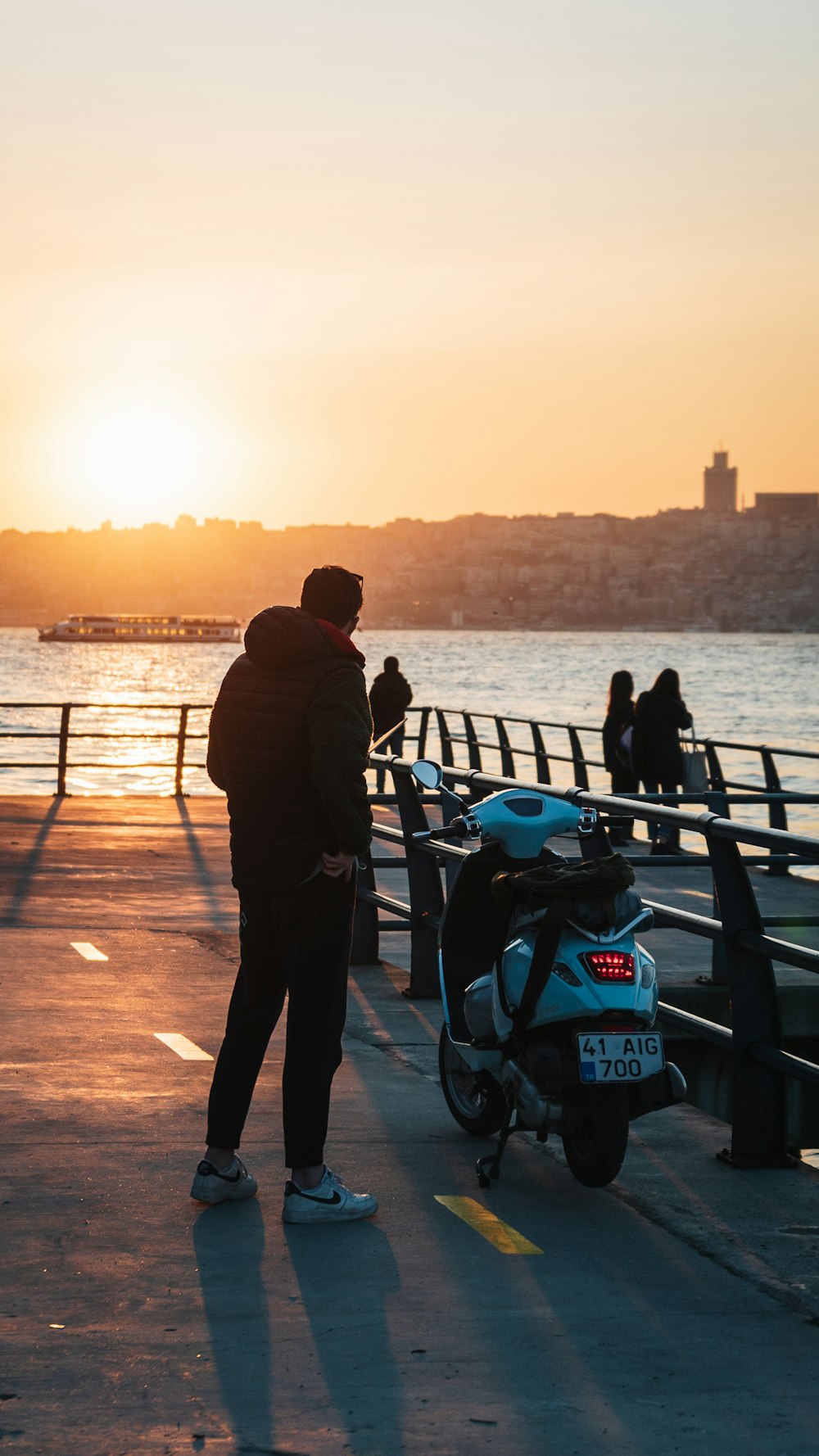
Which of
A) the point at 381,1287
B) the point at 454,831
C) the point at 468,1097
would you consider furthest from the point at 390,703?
the point at 381,1287

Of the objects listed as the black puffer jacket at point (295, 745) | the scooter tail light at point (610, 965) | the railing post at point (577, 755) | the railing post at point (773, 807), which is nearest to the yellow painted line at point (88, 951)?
the black puffer jacket at point (295, 745)

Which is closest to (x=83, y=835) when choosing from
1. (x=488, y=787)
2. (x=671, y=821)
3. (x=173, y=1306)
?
(x=488, y=787)

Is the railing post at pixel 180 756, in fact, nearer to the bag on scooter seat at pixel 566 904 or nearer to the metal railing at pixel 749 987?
the metal railing at pixel 749 987

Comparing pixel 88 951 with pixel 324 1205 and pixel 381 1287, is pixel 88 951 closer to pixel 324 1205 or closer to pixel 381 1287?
pixel 324 1205

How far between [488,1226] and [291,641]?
1.71 meters

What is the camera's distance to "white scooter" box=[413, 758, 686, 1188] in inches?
202

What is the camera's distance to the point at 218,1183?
5.27 meters

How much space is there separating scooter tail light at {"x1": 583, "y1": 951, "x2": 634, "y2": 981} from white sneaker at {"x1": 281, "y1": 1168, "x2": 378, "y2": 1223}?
0.90m

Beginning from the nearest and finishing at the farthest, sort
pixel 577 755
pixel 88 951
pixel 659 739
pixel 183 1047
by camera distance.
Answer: pixel 183 1047 → pixel 88 951 → pixel 659 739 → pixel 577 755

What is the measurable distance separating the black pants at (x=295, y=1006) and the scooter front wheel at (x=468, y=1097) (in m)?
0.81

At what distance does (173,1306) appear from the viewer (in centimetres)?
437

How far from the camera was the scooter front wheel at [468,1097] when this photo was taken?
19.6 ft

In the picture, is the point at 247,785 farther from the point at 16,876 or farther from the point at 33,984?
the point at 16,876

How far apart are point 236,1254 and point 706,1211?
140 centimetres
